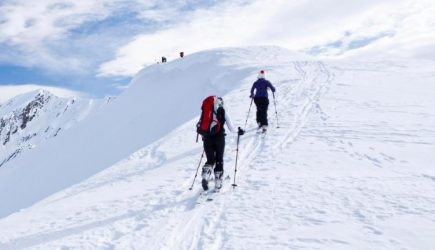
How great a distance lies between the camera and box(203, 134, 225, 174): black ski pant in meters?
9.16

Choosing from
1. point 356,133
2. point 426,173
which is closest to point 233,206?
point 426,173

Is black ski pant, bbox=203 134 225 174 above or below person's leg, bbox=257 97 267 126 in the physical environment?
below

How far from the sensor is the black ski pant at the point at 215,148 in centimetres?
916

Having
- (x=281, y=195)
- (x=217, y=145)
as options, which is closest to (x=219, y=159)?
(x=217, y=145)

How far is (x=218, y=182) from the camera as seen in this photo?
30.5ft

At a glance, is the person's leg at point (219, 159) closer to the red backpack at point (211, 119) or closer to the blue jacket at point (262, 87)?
the red backpack at point (211, 119)

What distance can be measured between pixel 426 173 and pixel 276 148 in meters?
4.38

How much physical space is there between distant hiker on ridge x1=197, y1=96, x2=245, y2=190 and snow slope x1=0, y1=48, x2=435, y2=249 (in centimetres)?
48

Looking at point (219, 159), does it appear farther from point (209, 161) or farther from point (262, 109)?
point (262, 109)

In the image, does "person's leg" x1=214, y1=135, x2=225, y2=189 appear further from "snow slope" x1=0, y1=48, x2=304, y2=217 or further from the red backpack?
"snow slope" x1=0, y1=48, x2=304, y2=217

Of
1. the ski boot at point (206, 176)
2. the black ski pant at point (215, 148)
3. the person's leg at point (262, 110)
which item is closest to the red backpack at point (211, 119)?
the black ski pant at point (215, 148)

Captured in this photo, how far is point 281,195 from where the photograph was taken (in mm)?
8664

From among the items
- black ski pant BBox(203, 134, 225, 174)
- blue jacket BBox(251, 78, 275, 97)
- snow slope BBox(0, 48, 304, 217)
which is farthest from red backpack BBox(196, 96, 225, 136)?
snow slope BBox(0, 48, 304, 217)

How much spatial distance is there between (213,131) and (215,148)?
17.5 inches
